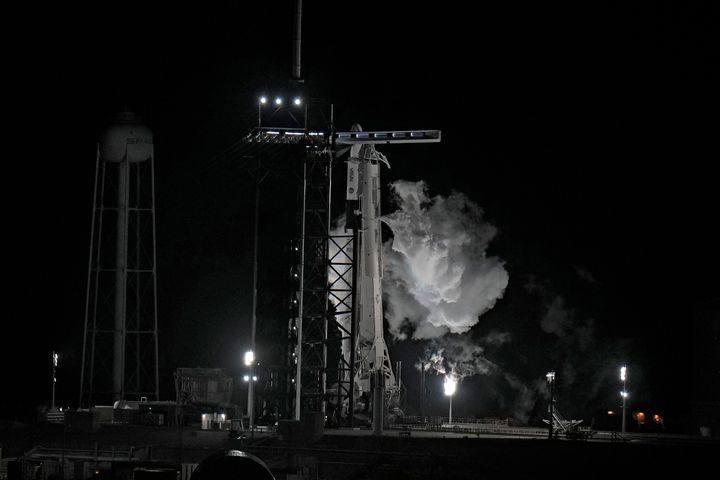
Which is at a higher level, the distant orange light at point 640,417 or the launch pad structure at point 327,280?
the launch pad structure at point 327,280

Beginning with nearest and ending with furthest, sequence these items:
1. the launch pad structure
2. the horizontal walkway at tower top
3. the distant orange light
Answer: the launch pad structure < the horizontal walkway at tower top < the distant orange light

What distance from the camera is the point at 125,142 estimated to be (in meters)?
59.2

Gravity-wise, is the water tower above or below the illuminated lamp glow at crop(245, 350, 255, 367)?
above

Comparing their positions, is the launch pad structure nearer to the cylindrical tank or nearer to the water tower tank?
the water tower tank

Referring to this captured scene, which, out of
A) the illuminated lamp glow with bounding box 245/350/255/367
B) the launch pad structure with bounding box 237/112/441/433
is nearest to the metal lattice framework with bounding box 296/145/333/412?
the launch pad structure with bounding box 237/112/441/433

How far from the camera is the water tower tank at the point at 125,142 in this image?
59125mm

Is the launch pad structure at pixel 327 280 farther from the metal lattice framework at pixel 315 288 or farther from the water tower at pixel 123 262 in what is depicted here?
the water tower at pixel 123 262

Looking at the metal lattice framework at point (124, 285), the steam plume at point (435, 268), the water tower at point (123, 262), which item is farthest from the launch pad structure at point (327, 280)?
the metal lattice framework at point (124, 285)

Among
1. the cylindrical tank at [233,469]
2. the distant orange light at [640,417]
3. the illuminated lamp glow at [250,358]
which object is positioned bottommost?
the cylindrical tank at [233,469]

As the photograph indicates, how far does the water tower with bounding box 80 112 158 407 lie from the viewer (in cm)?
5856

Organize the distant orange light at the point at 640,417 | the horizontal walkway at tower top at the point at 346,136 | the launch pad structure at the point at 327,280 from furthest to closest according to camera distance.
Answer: the distant orange light at the point at 640,417 → the horizontal walkway at tower top at the point at 346,136 → the launch pad structure at the point at 327,280

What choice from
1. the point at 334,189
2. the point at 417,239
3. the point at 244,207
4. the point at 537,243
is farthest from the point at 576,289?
the point at 244,207

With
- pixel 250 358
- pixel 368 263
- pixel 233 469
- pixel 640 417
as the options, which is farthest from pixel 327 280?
pixel 233 469

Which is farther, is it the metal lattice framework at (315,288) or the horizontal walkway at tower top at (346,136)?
the horizontal walkway at tower top at (346,136)
